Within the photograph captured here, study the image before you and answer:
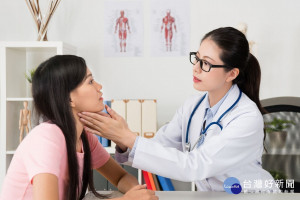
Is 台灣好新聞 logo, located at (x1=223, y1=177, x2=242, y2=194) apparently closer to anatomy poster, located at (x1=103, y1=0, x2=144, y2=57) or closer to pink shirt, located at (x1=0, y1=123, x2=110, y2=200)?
pink shirt, located at (x1=0, y1=123, x2=110, y2=200)

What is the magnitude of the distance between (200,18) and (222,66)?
153cm

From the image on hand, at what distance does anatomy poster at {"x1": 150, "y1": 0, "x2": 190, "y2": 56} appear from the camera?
3111 millimetres

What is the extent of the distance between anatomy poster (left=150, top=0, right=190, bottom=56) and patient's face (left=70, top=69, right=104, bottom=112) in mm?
1769

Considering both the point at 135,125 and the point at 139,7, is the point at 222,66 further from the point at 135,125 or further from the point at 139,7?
the point at 139,7

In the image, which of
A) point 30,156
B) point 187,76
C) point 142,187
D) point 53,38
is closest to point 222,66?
point 142,187

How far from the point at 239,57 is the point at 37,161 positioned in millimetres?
927

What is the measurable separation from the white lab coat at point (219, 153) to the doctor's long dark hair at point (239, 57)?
2.4 inches

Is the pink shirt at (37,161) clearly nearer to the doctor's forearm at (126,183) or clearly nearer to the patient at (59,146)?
the patient at (59,146)

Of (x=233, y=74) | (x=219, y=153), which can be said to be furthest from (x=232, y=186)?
(x=233, y=74)

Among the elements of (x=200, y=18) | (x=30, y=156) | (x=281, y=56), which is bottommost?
(x=30, y=156)

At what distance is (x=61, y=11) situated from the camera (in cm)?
314

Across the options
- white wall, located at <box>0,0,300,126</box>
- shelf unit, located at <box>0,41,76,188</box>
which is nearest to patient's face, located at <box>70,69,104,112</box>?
shelf unit, located at <box>0,41,76,188</box>

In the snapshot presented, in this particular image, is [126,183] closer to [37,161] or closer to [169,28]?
[37,161]

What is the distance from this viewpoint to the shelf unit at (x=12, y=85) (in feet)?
9.23
